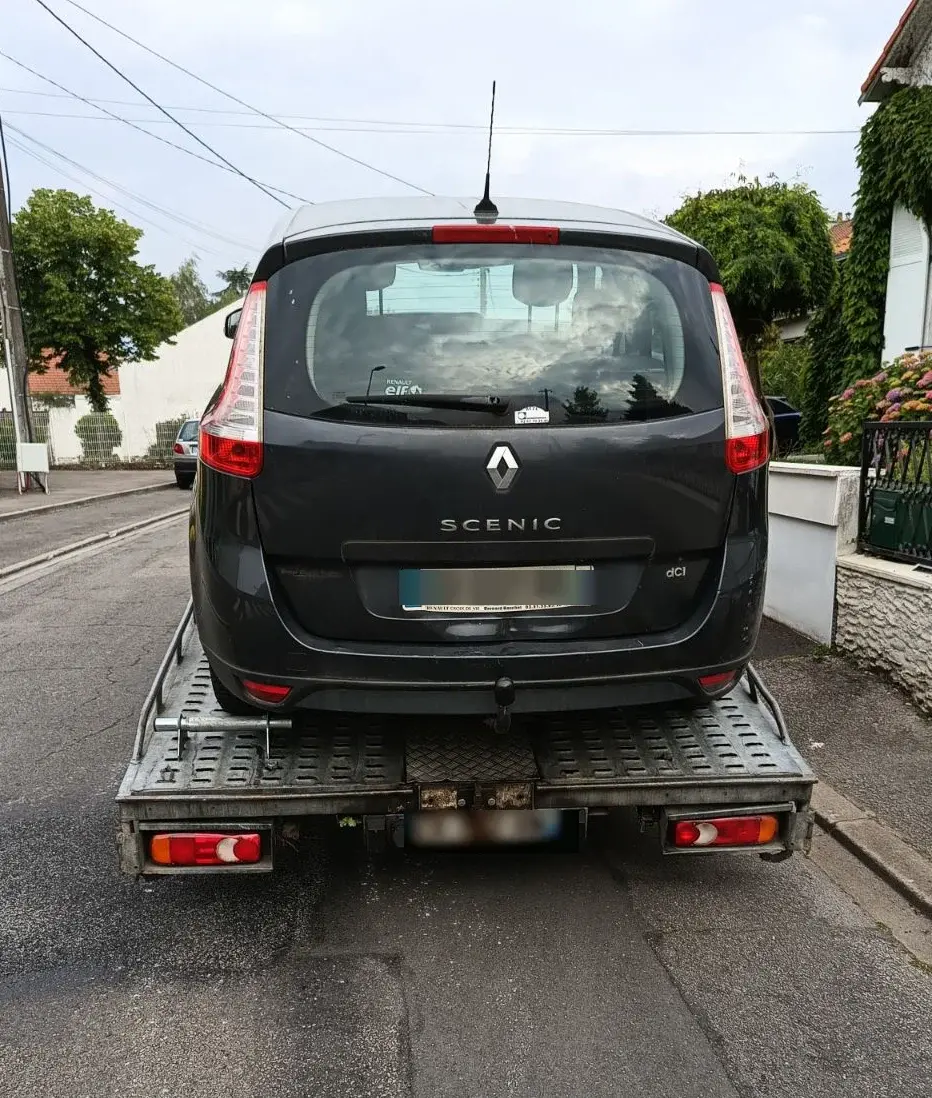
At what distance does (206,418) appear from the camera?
290cm

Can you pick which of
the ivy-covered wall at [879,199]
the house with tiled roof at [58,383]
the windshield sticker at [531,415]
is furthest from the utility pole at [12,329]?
the windshield sticker at [531,415]

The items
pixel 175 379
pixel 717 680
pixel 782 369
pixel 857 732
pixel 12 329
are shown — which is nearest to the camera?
pixel 717 680

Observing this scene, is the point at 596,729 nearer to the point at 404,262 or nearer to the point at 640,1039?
the point at 640,1039

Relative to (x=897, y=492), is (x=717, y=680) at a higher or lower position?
lower

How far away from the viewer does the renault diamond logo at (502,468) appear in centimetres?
266

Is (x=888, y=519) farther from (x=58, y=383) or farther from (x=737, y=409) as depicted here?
(x=58, y=383)

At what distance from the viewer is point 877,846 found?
3645 mm

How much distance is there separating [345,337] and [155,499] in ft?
57.4

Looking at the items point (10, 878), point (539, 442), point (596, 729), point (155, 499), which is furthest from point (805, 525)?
point (155, 499)

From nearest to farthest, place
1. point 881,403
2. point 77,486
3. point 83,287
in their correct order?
point 881,403 < point 77,486 < point 83,287

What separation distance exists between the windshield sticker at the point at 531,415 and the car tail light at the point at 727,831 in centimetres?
134

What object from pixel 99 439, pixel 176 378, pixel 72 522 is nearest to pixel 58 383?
pixel 176 378

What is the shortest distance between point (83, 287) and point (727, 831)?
33.6 meters

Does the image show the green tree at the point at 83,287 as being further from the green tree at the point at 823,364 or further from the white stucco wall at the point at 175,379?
the green tree at the point at 823,364
